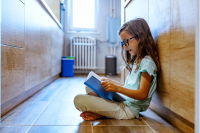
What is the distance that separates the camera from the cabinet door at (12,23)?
882 millimetres

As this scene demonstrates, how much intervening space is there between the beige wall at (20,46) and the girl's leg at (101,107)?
0.43 meters

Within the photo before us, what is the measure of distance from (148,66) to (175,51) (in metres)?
0.15

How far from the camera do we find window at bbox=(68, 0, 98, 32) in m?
3.60

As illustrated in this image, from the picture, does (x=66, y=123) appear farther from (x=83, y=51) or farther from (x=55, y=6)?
(x=83, y=51)

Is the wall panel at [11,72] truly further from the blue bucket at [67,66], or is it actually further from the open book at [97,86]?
the blue bucket at [67,66]

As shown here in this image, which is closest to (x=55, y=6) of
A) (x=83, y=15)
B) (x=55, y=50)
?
(x=55, y=50)

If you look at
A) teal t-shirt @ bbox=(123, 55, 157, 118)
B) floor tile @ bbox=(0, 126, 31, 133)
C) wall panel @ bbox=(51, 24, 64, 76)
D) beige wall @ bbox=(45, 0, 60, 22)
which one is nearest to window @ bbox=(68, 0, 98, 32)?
beige wall @ bbox=(45, 0, 60, 22)

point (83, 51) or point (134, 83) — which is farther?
point (83, 51)

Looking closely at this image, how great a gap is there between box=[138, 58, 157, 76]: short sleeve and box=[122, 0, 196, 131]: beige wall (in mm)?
58

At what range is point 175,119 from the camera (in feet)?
2.70

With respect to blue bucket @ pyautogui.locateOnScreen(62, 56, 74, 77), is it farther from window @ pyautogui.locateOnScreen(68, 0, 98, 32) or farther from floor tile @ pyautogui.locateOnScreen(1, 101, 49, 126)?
floor tile @ pyautogui.locateOnScreen(1, 101, 49, 126)

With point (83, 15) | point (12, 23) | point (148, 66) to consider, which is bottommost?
point (148, 66)

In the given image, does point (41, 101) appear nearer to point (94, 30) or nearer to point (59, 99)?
point (59, 99)

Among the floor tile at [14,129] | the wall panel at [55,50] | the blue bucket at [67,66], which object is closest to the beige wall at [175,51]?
the floor tile at [14,129]
